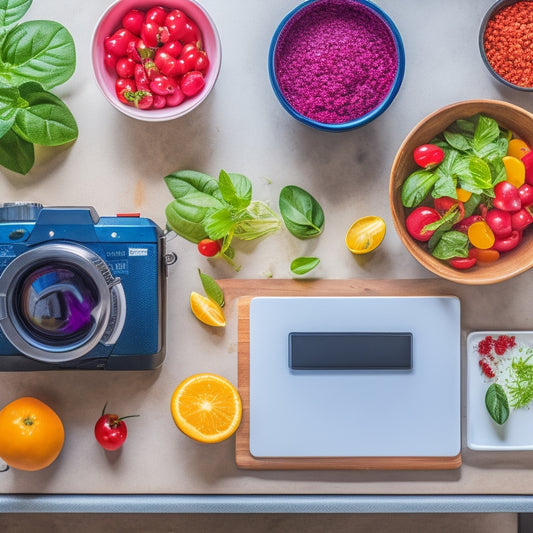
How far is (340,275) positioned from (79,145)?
0.46 metres

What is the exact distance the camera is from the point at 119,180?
918mm

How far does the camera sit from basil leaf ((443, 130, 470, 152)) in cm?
84

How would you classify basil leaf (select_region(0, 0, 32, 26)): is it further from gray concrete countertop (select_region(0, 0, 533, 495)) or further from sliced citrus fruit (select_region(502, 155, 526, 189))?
sliced citrus fruit (select_region(502, 155, 526, 189))

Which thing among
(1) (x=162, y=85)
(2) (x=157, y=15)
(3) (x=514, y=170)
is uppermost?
(2) (x=157, y=15)

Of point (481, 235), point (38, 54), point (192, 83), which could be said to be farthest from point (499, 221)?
point (38, 54)

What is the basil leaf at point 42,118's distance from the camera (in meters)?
0.84

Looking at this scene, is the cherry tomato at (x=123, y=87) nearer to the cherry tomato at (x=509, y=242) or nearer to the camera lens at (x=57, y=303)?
the camera lens at (x=57, y=303)

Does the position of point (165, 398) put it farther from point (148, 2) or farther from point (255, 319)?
point (148, 2)

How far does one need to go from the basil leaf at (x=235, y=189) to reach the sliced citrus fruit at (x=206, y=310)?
0.16 m

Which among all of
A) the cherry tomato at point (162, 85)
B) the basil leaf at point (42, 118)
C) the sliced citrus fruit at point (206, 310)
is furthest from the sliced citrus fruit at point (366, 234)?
the basil leaf at point (42, 118)

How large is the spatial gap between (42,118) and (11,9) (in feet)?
0.50

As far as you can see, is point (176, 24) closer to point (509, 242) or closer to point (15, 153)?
point (15, 153)

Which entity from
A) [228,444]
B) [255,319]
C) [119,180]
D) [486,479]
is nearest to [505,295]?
[486,479]

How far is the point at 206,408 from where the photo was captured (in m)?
0.86
